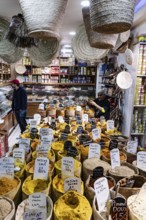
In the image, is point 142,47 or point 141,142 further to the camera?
point 141,142

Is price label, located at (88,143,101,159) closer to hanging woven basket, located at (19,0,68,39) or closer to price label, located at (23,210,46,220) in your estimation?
price label, located at (23,210,46,220)

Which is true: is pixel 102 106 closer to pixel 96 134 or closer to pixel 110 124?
pixel 110 124

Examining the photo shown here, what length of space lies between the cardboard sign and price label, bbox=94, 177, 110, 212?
0.10 m

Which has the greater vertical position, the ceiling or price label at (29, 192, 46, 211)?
the ceiling

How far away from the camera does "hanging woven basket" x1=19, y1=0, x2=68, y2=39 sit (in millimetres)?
1187

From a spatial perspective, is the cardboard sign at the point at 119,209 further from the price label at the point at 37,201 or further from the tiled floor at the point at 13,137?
the tiled floor at the point at 13,137

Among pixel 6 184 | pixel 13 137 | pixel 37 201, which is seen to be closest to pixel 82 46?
pixel 6 184

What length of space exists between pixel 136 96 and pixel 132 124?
0.61m

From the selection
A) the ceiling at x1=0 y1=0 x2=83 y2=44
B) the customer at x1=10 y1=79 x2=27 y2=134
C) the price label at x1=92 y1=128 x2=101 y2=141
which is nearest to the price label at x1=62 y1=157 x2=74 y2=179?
the price label at x1=92 y1=128 x2=101 y2=141

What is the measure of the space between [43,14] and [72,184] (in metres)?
1.05

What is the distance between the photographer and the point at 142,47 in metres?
3.97

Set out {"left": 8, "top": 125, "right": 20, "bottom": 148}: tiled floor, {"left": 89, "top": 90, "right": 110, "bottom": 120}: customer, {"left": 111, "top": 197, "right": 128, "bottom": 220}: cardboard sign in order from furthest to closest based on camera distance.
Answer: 1. {"left": 8, "top": 125, "right": 20, "bottom": 148}: tiled floor
2. {"left": 89, "top": 90, "right": 110, "bottom": 120}: customer
3. {"left": 111, "top": 197, "right": 128, "bottom": 220}: cardboard sign

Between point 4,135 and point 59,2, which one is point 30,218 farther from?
point 4,135

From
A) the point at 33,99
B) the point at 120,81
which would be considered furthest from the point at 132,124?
the point at 33,99
